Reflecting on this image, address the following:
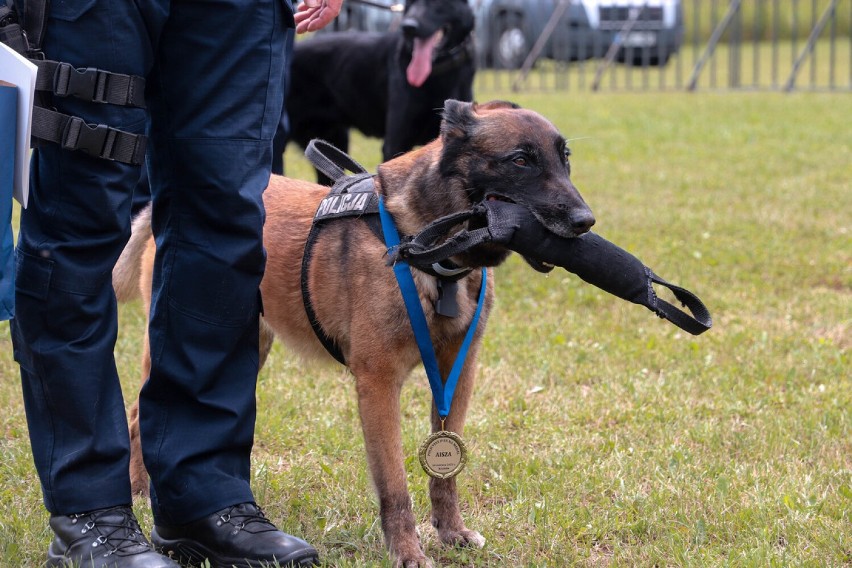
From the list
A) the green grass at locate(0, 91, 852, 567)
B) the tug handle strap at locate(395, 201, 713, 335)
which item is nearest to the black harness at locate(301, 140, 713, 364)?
the tug handle strap at locate(395, 201, 713, 335)

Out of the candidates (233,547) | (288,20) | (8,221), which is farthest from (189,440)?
(288,20)

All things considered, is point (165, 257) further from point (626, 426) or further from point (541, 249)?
point (626, 426)

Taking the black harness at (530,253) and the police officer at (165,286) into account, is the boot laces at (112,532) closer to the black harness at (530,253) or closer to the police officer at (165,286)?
the police officer at (165,286)

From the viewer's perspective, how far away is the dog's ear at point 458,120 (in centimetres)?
277

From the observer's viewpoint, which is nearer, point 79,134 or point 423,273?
point 79,134

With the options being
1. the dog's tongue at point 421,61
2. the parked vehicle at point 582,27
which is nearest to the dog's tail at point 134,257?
the dog's tongue at point 421,61

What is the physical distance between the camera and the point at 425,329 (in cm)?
276

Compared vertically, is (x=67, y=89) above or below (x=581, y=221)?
above

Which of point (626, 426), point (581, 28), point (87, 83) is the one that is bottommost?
point (581, 28)

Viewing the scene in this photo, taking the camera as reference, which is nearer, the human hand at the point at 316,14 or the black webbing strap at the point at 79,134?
the black webbing strap at the point at 79,134

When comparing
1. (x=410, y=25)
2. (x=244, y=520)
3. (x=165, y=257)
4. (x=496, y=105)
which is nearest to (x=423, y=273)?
(x=496, y=105)

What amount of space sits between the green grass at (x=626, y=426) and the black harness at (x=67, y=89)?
1.16 metres

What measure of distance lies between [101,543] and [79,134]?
97 cm

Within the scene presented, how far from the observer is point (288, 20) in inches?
102
